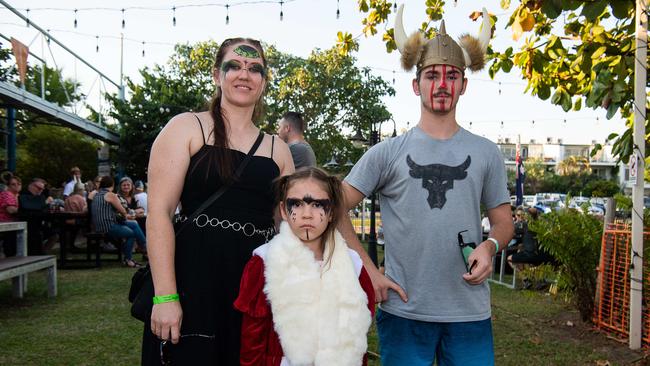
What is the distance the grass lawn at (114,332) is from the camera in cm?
488

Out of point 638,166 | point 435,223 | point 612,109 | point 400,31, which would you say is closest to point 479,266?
point 435,223

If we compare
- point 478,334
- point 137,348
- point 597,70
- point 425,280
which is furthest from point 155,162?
point 597,70

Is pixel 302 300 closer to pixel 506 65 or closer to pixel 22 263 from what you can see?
pixel 506 65

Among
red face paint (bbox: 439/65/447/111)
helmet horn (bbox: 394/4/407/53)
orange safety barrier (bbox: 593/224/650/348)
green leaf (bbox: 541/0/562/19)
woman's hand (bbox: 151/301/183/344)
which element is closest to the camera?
woman's hand (bbox: 151/301/183/344)

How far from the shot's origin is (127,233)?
10055 millimetres

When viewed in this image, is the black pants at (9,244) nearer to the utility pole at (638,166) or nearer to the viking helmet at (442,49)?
the viking helmet at (442,49)

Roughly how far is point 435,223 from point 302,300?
2.08 feet

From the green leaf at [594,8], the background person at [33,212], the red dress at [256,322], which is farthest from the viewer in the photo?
the background person at [33,212]

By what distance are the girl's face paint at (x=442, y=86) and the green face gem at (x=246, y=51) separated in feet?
2.43

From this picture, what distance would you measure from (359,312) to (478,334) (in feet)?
1.74

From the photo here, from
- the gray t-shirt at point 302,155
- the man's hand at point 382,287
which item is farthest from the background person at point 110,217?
the man's hand at point 382,287

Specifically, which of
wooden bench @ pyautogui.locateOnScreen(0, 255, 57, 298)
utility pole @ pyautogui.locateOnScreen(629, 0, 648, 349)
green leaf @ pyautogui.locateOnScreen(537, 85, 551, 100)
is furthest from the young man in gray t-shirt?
wooden bench @ pyautogui.locateOnScreen(0, 255, 57, 298)

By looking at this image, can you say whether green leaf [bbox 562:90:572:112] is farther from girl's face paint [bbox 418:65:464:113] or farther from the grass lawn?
girl's face paint [bbox 418:65:464:113]

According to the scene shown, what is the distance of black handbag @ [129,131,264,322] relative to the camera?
208 cm
